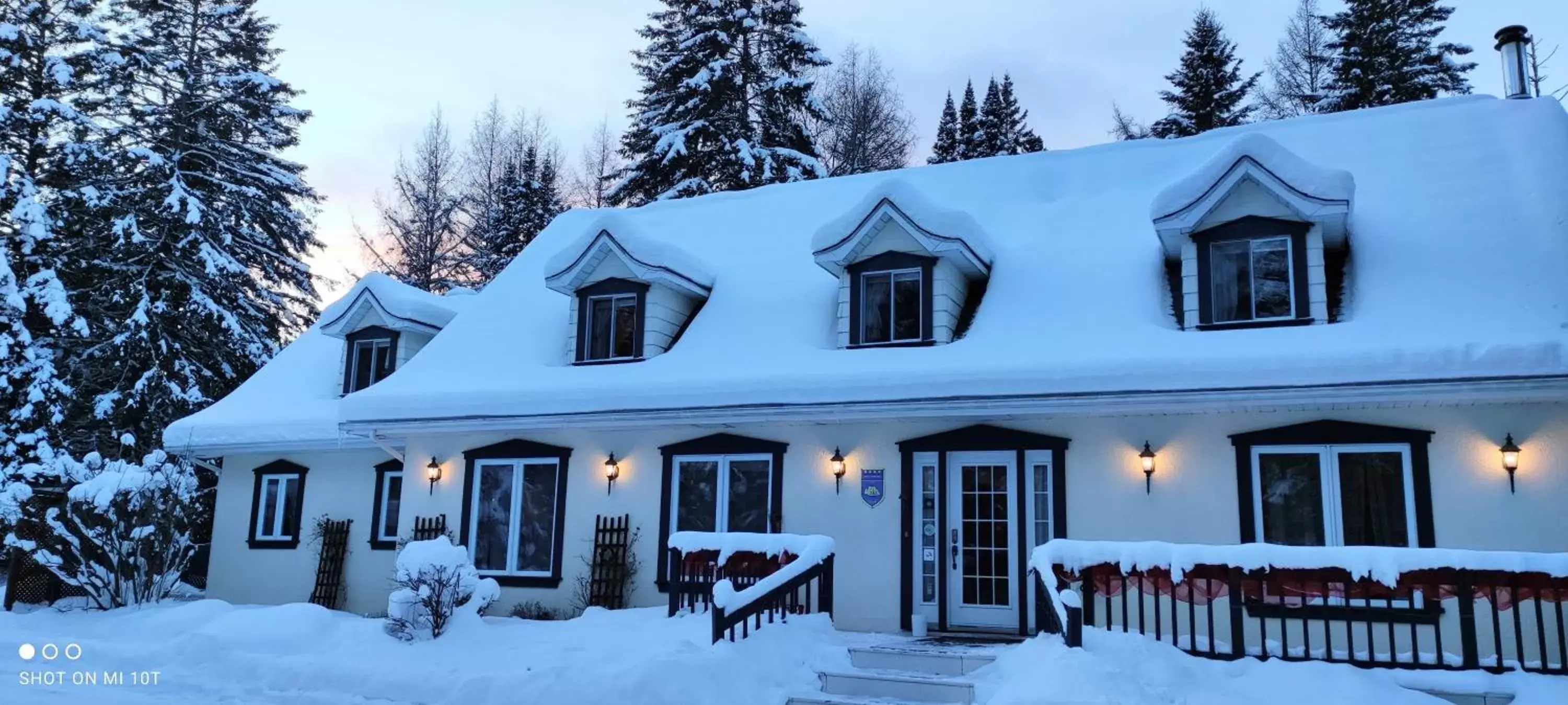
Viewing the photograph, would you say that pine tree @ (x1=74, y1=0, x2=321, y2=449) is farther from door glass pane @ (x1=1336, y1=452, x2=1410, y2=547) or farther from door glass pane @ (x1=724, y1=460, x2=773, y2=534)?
door glass pane @ (x1=1336, y1=452, x2=1410, y2=547)

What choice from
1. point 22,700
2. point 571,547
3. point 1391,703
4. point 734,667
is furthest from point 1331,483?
point 22,700

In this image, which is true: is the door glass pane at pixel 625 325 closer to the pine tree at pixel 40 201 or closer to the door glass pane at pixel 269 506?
the door glass pane at pixel 269 506

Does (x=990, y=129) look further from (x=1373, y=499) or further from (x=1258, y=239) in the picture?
(x=1373, y=499)

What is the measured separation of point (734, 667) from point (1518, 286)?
26.7ft

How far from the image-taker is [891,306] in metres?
12.3

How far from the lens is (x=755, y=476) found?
12297mm

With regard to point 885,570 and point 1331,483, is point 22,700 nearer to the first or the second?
point 885,570

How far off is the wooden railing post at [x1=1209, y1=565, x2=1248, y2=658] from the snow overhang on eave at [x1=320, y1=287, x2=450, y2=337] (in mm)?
12600

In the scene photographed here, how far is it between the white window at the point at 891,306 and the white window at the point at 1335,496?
399 centimetres

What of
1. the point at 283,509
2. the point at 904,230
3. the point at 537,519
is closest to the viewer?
the point at 904,230

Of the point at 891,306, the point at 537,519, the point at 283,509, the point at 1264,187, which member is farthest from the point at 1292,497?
the point at 283,509

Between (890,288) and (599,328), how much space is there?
414cm

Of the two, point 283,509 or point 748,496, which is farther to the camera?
point 283,509

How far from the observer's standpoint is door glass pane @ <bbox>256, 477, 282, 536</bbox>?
53.1 feet
